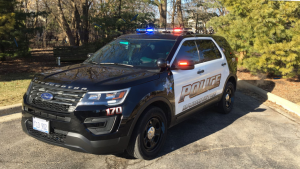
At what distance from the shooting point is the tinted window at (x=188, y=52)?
4694 mm

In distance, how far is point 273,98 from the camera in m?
7.84

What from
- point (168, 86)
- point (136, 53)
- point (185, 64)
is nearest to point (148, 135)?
point (168, 86)

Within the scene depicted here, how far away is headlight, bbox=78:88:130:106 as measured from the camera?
337 centimetres

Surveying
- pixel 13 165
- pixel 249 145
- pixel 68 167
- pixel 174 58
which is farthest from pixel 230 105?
pixel 13 165

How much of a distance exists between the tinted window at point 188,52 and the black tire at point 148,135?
3.37 ft

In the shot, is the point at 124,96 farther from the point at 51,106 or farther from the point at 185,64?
the point at 185,64

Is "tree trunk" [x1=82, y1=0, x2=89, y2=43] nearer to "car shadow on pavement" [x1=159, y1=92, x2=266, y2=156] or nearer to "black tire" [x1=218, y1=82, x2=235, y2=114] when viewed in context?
"car shadow on pavement" [x1=159, y1=92, x2=266, y2=156]

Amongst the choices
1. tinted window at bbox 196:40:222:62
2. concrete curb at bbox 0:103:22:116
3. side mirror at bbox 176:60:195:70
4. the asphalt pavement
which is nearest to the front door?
tinted window at bbox 196:40:222:62

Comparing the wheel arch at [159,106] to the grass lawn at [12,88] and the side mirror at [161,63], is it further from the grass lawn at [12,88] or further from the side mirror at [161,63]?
the grass lawn at [12,88]

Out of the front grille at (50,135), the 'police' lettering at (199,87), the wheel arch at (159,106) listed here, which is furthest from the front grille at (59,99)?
the 'police' lettering at (199,87)

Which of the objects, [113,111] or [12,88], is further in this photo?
[12,88]

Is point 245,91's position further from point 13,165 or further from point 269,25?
point 13,165

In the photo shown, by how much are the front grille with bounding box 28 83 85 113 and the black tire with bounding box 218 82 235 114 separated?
3.79 metres

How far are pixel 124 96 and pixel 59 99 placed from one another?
0.82 meters
